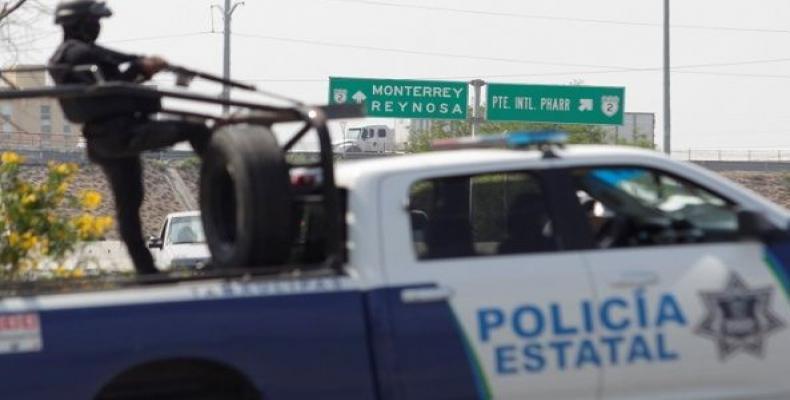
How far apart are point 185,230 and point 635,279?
14.6 metres

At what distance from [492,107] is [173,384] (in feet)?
135

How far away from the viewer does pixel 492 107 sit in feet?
155

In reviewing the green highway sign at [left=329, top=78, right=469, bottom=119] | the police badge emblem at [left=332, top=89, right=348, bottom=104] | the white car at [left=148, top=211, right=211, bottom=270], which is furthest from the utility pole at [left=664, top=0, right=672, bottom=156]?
the white car at [left=148, top=211, right=211, bottom=270]

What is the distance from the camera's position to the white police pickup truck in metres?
6.10

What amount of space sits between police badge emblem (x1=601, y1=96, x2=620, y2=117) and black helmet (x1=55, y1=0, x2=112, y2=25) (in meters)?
40.4

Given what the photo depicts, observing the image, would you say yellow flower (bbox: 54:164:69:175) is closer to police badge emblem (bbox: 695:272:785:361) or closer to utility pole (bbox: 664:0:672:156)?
police badge emblem (bbox: 695:272:785:361)

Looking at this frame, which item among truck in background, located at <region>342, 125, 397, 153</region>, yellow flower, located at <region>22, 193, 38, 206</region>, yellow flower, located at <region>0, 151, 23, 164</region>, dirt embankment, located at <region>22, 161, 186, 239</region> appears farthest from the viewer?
truck in background, located at <region>342, 125, 397, 153</region>

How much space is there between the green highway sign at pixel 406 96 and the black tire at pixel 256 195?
39.2 m

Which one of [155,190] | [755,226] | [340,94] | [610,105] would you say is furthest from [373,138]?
[755,226]

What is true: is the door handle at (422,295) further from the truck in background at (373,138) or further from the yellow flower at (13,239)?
the truck in background at (373,138)

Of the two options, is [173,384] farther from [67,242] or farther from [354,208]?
[67,242]

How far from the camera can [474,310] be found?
6.39 m

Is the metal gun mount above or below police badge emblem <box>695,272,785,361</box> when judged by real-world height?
above

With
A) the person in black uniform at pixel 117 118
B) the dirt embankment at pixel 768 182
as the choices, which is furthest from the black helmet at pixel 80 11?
the dirt embankment at pixel 768 182
